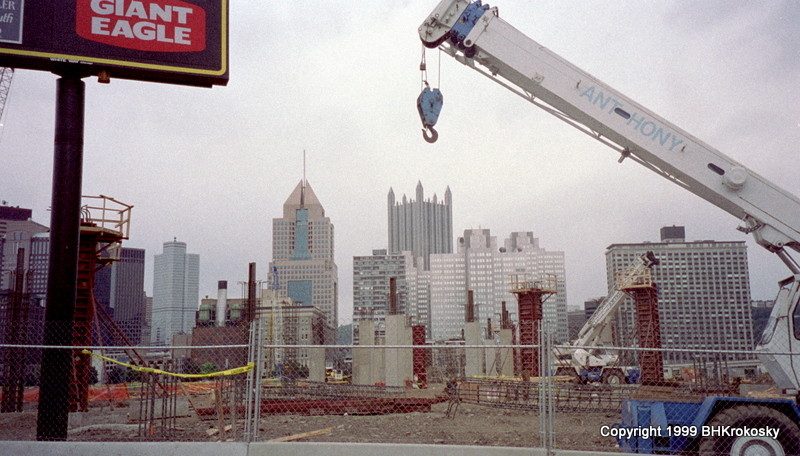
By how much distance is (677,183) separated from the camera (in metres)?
13.5

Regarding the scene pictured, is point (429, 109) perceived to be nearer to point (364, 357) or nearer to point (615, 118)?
point (615, 118)

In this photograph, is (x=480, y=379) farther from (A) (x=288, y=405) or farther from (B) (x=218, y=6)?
(B) (x=218, y=6)

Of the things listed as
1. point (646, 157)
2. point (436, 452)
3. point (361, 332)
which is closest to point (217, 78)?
point (436, 452)

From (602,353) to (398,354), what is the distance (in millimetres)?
14568

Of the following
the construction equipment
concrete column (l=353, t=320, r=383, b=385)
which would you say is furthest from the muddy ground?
the construction equipment

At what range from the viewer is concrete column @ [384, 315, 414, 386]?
113ft

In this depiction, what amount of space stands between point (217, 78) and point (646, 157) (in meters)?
8.66

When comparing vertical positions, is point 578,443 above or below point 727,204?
below

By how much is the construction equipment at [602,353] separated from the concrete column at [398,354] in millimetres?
9030

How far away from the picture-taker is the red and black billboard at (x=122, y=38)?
1013 cm

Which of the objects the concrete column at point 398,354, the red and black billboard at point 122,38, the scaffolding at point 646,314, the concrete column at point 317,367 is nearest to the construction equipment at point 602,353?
the scaffolding at point 646,314

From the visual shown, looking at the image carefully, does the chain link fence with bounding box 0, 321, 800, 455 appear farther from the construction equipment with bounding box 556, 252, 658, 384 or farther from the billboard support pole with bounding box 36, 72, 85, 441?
the construction equipment with bounding box 556, 252, 658, 384

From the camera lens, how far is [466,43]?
1384 centimetres

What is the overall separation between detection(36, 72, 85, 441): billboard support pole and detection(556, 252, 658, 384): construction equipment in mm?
31857
